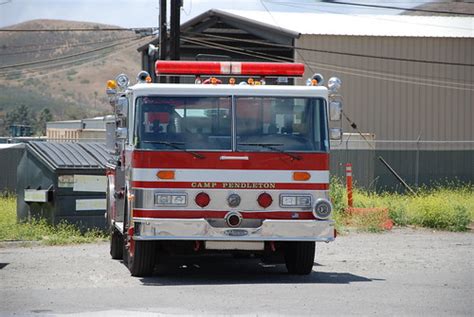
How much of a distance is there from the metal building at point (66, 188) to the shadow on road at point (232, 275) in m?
3.77

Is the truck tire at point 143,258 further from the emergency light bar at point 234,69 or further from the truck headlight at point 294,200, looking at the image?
the emergency light bar at point 234,69

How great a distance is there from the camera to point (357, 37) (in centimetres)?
3788

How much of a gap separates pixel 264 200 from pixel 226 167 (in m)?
0.63

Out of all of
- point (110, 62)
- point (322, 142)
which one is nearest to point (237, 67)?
point (322, 142)

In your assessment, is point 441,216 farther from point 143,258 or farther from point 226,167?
point 143,258

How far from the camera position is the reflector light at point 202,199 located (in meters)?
12.2

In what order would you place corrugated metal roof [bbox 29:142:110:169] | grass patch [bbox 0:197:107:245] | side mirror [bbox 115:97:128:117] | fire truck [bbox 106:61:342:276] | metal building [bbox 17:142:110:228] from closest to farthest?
fire truck [bbox 106:61:342:276], side mirror [bbox 115:97:128:117], grass patch [bbox 0:197:107:245], metal building [bbox 17:142:110:228], corrugated metal roof [bbox 29:142:110:169]

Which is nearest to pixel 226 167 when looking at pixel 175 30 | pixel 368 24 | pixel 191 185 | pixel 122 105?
pixel 191 185

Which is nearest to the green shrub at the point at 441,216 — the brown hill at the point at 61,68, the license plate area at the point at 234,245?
the license plate area at the point at 234,245

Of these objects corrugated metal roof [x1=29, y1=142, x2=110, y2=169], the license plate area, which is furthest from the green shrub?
the license plate area

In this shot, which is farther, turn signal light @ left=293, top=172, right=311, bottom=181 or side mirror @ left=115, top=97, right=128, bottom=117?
side mirror @ left=115, top=97, right=128, bottom=117

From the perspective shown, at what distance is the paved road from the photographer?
10.3 meters

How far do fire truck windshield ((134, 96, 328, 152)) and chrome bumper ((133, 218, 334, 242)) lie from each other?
93cm

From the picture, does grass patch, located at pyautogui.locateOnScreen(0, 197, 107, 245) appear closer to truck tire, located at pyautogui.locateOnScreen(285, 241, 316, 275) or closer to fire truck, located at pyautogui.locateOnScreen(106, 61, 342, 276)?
fire truck, located at pyautogui.locateOnScreen(106, 61, 342, 276)
